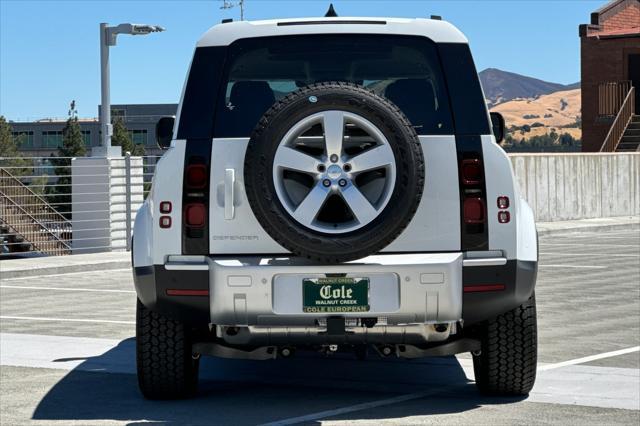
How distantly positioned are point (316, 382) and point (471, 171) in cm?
229

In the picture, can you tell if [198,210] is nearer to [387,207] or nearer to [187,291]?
[187,291]

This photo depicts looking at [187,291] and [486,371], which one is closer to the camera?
[187,291]

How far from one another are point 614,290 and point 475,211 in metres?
9.13

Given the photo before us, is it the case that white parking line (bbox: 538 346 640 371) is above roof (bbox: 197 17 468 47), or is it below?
below

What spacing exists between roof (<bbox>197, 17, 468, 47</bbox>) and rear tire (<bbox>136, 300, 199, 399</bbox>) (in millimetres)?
1690

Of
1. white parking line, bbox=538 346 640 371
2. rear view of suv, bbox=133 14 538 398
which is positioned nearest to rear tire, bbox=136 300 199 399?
rear view of suv, bbox=133 14 538 398

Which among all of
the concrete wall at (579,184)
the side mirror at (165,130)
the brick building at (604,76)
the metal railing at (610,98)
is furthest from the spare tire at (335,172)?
the metal railing at (610,98)

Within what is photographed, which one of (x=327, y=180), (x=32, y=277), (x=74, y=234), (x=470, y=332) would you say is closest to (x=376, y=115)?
(x=327, y=180)

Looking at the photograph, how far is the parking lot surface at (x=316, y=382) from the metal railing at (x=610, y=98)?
37216mm

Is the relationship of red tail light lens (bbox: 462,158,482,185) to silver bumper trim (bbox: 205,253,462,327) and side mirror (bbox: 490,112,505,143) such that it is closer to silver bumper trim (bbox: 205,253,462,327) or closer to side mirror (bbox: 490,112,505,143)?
silver bumper trim (bbox: 205,253,462,327)

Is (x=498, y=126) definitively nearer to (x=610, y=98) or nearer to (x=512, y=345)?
(x=512, y=345)

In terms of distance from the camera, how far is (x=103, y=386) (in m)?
8.95

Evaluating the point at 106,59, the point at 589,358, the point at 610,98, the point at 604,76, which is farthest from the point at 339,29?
the point at 604,76

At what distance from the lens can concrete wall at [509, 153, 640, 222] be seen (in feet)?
103
